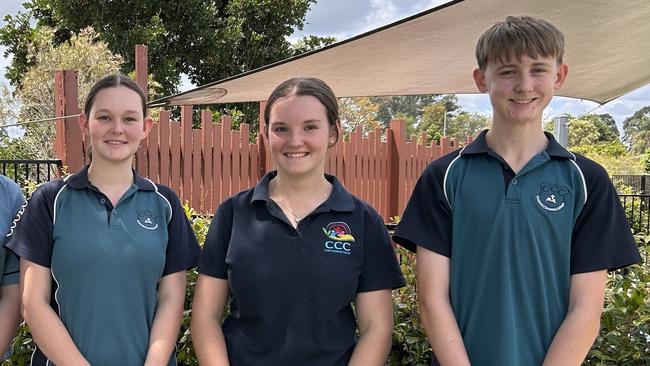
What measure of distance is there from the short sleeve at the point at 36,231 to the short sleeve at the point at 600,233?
1.62 m

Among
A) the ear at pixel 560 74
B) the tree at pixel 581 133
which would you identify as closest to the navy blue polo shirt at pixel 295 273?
the ear at pixel 560 74

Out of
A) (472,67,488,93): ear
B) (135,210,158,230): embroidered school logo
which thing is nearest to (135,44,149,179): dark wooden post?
(135,210,158,230): embroidered school logo

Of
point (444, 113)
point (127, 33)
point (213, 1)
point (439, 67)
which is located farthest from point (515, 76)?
point (444, 113)

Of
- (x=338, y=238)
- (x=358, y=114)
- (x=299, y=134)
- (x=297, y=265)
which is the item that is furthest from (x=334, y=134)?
(x=358, y=114)

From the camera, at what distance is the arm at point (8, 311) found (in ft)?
6.73

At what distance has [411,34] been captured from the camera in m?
4.04

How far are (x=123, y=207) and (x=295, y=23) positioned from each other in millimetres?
17082

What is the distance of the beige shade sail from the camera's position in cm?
381

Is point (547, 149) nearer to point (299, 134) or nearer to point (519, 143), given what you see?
point (519, 143)

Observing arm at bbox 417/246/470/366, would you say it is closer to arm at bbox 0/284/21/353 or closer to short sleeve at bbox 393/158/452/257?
short sleeve at bbox 393/158/452/257

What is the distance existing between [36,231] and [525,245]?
1.50 meters

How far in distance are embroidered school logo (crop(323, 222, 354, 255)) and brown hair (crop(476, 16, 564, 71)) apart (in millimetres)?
691

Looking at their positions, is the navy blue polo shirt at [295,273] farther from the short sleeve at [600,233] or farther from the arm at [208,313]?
the short sleeve at [600,233]

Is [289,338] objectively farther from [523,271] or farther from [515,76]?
[515,76]
